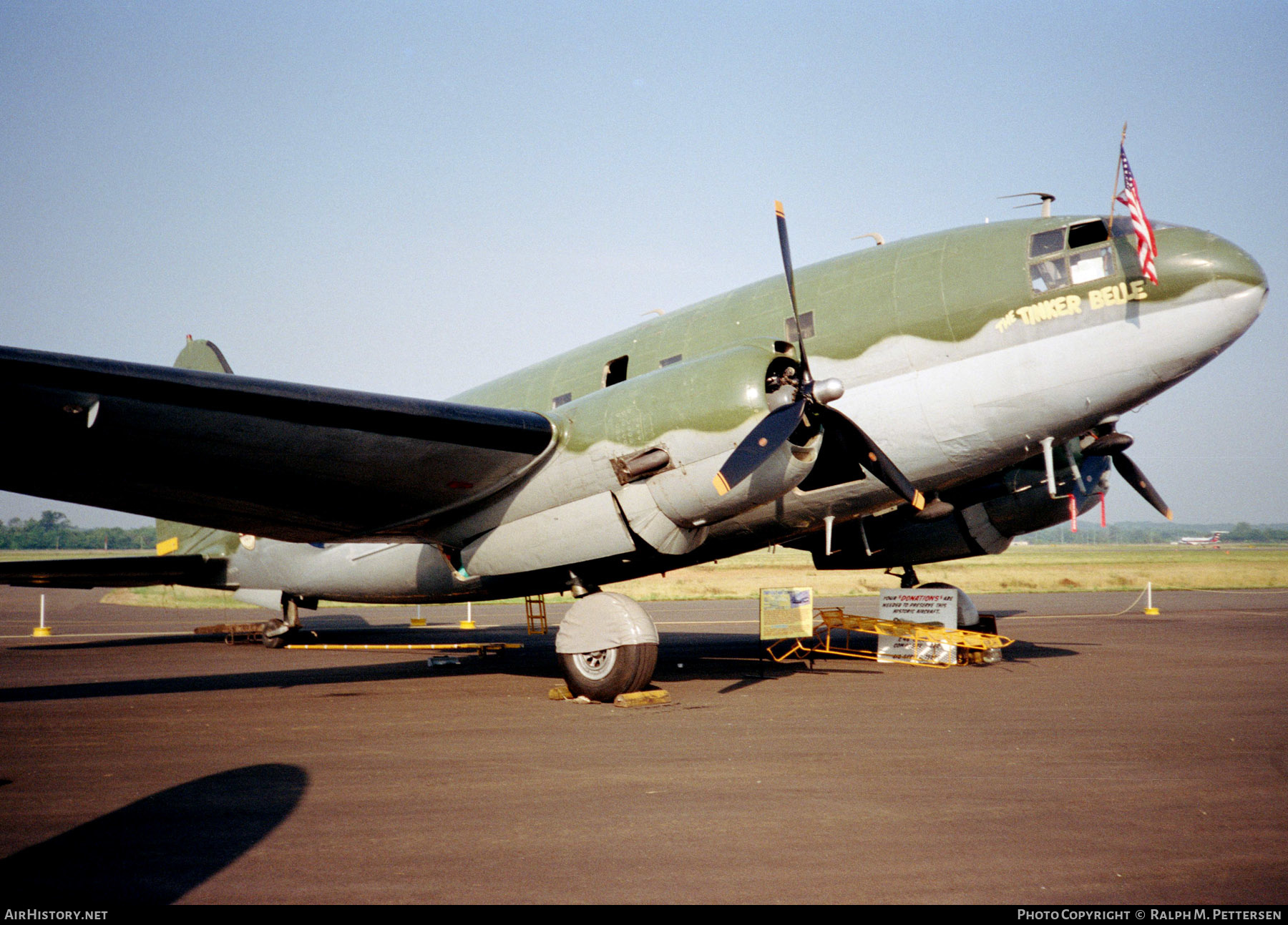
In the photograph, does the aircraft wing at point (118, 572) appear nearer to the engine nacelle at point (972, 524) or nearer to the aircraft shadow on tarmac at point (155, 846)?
the aircraft shadow on tarmac at point (155, 846)

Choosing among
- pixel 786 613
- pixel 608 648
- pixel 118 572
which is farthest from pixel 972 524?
pixel 118 572

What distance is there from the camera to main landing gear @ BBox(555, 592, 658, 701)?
11422 mm

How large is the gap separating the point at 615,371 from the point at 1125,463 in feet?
30.9

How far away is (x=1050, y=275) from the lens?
10.9 m

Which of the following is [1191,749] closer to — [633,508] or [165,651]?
[633,508]

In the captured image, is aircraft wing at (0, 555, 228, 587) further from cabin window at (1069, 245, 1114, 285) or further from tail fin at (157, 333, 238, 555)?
cabin window at (1069, 245, 1114, 285)

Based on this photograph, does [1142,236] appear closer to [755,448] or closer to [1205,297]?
[1205,297]

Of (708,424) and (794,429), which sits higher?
(708,424)

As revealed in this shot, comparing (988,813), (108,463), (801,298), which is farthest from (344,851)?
(801,298)

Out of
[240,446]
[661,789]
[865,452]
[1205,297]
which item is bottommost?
[661,789]

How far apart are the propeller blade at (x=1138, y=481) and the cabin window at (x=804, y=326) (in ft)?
23.9

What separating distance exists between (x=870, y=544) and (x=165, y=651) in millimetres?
16099

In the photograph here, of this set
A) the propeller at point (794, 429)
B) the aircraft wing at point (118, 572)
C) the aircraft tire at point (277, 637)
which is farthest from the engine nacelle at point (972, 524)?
the aircraft wing at point (118, 572)

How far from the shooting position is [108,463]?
1049 centimetres
